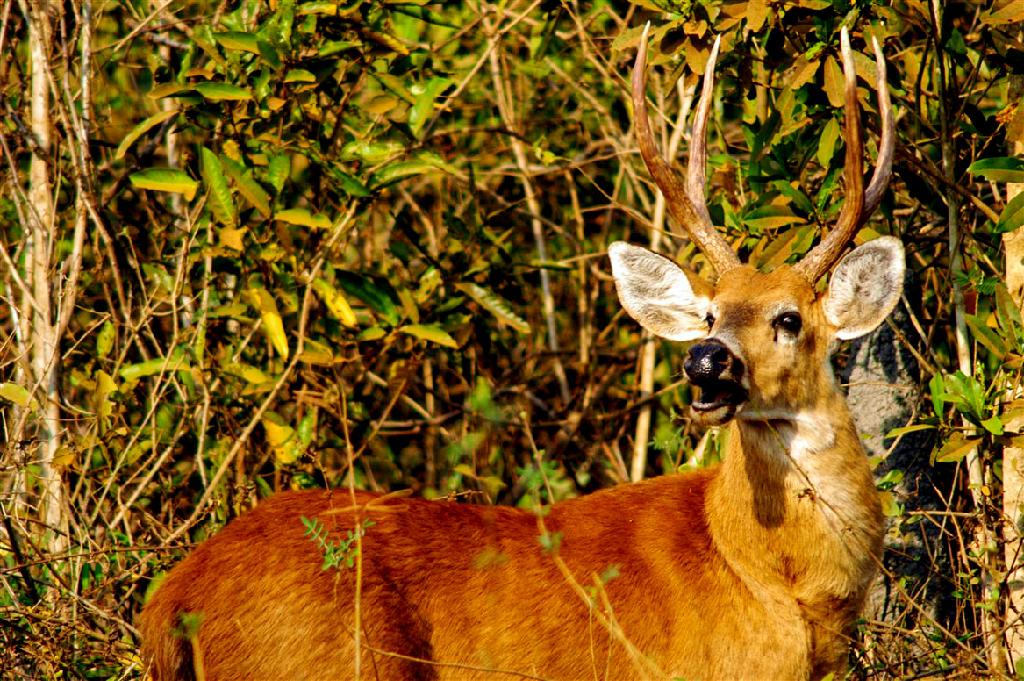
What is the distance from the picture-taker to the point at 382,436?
7.37 metres

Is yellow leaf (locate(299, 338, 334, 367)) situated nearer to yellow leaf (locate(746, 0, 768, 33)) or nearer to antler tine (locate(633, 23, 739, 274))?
antler tine (locate(633, 23, 739, 274))

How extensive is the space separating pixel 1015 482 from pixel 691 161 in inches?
69.5

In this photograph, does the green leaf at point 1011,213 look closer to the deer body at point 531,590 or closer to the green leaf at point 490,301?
the deer body at point 531,590

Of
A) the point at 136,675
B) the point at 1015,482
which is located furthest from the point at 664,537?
the point at 136,675

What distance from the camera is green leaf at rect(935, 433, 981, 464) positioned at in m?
4.64

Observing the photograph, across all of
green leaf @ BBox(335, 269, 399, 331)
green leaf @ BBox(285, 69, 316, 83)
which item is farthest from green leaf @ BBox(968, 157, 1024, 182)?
green leaf @ BBox(285, 69, 316, 83)

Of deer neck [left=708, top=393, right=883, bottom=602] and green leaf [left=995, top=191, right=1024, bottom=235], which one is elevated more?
green leaf [left=995, top=191, right=1024, bottom=235]

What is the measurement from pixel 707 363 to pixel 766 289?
1.51 feet

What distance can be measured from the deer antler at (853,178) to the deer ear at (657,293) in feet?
1.47

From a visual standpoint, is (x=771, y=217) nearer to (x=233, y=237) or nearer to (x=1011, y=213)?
(x=1011, y=213)

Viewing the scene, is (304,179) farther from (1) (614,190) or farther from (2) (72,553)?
(2) (72,553)

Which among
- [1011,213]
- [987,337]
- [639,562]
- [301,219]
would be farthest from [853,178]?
[301,219]

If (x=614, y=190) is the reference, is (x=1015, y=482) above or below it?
below

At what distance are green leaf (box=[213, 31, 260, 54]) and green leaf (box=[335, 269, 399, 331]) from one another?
1067 millimetres
